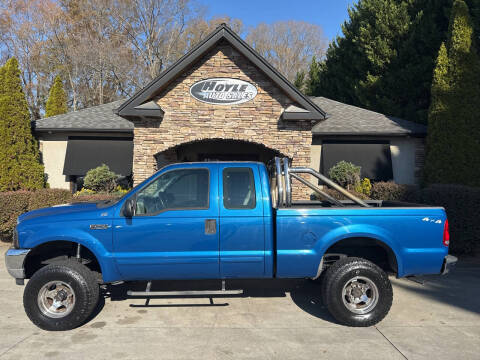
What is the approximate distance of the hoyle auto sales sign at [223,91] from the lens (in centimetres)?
908

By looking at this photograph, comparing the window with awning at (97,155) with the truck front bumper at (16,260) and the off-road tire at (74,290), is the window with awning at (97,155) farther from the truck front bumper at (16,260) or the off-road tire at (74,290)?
the off-road tire at (74,290)

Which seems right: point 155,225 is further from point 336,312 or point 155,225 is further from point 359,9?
point 359,9

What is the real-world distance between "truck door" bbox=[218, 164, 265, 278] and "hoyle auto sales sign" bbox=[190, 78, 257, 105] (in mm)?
5508

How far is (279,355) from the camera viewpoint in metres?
3.42

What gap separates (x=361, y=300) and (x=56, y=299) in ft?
12.8

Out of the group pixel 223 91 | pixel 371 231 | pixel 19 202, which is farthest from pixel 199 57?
pixel 371 231

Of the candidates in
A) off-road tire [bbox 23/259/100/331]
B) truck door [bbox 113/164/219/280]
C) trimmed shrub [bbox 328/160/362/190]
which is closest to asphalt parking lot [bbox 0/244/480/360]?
off-road tire [bbox 23/259/100/331]

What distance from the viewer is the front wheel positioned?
4.03m

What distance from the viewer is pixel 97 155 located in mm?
10992

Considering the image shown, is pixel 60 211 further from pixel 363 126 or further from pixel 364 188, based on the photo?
pixel 363 126

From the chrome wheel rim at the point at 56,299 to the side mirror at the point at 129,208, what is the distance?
3.81 feet

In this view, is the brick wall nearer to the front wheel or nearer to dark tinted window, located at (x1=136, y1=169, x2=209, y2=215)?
dark tinted window, located at (x1=136, y1=169, x2=209, y2=215)

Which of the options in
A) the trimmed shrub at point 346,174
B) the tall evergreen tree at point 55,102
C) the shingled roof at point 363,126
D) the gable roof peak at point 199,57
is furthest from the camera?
the tall evergreen tree at point 55,102

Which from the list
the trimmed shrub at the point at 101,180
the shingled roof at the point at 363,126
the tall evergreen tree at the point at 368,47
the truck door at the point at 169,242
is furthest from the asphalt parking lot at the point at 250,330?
the tall evergreen tree at the point at 368,47
